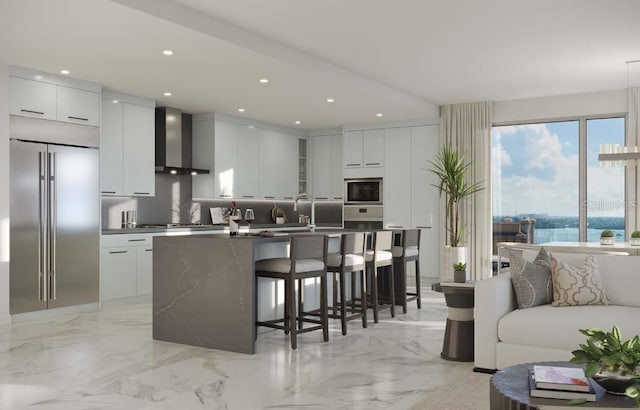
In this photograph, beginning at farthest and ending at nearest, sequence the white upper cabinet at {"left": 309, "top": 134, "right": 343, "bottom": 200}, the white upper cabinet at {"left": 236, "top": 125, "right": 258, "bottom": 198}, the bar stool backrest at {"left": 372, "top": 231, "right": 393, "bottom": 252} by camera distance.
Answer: the white upper cabinet at {"left": 309, "top": 134, "right": 343, "bottom": 200} → the white upper cabinet at {"left": 236, "top": 125, "right": 258, "bottom": 198} → the bar stool backrest at {"left": 372, "top": 231, "right": 393, "bottom": 252}

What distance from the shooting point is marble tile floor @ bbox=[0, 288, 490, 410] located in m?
3.61

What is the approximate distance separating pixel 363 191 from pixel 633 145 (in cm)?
391

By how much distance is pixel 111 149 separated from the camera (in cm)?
734

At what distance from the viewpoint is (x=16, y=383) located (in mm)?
3996

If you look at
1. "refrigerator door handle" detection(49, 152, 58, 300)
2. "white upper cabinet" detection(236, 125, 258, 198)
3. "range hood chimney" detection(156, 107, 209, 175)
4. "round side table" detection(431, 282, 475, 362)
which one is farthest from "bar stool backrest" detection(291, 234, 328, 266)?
"white upper cabinet" detection(236, 125, 258, 198)

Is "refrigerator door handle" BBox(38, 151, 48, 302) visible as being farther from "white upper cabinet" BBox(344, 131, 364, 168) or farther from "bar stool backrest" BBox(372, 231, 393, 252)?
"white upper cabinet" BBox(344, 131, 364, 168)

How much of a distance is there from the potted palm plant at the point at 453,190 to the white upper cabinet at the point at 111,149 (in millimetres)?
4112

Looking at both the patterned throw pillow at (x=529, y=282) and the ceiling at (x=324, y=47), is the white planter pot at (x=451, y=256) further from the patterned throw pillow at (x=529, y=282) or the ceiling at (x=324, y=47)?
the patterned throw pillow at (x=529, y=282)

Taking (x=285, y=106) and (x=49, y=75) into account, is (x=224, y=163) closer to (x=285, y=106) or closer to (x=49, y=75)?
(x=285, y=106)

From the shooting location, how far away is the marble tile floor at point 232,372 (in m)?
3.61

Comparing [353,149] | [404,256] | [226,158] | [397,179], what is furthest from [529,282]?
[353,149]

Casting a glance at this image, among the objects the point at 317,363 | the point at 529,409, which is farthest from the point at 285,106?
the point at 529,409

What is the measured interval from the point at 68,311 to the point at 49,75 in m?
2.54

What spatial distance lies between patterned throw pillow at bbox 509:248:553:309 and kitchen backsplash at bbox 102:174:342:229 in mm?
5248
